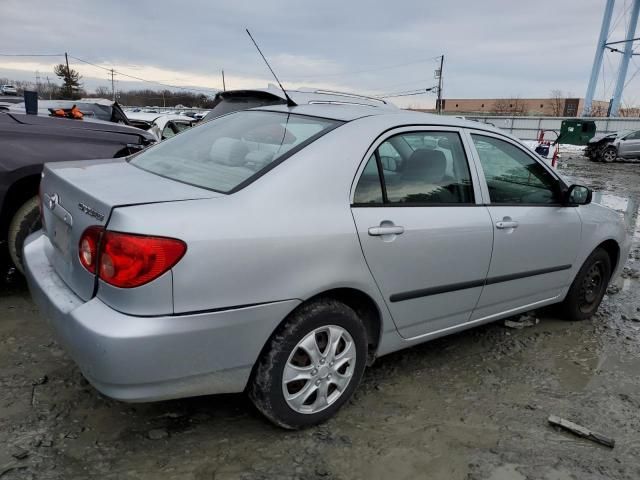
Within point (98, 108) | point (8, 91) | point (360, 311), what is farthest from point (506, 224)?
point (8, 91)

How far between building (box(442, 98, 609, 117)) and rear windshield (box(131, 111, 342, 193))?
59.0 meters

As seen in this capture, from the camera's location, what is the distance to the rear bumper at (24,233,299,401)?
192 centimetres

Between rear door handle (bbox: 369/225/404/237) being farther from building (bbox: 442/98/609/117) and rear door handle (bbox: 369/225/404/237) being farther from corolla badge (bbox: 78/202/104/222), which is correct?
building (bbox: 442/98/609/117)

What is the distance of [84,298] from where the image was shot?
2129 mm

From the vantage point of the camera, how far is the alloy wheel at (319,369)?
234 centimetres

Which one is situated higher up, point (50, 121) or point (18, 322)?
point (50, 121)

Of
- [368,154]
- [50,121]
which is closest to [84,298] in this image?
[368,154]

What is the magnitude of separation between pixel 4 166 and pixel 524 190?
11.7 feet

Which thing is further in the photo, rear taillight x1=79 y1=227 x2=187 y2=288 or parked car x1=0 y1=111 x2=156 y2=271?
parked car x1=0 y1=111 x2=156 y2=271

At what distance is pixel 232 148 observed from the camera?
2.75m

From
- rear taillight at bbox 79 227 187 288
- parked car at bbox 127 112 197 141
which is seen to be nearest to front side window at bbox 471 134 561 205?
rear taillight at bbox 79 227 187 288

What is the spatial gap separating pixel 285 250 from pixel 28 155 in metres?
2.60

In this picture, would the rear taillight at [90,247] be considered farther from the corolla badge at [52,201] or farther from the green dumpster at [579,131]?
the green dumpster at [579,131]

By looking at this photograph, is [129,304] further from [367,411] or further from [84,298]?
[367,411]
